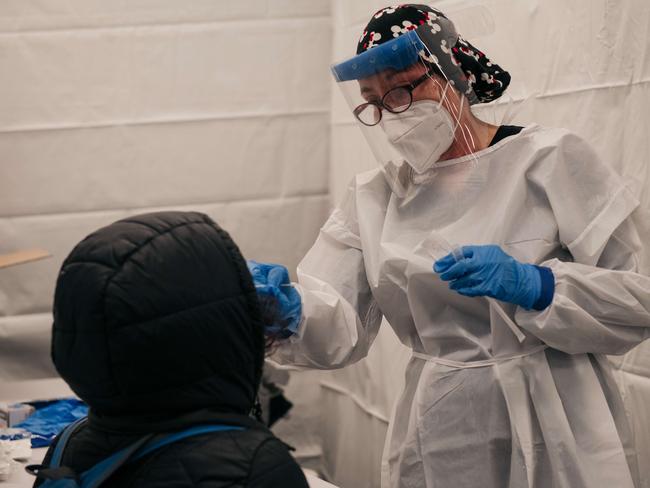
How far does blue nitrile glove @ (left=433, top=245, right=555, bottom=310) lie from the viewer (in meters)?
1.39

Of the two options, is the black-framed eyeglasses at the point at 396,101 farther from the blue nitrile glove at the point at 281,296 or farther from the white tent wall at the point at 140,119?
the white tent wall at the point at 140,119

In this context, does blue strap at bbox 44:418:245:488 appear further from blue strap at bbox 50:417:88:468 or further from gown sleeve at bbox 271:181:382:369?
gown sleeve at bbox 271:181:382:369

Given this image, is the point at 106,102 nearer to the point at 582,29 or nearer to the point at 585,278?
the point at 582,29

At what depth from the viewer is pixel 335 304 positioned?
5.22 ft

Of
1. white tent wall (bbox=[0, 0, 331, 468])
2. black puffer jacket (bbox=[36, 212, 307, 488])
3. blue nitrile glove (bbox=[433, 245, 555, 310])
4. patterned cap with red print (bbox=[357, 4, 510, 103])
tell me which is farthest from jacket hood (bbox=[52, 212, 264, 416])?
white tent wall (bbox=[0, 0, 331, 468])

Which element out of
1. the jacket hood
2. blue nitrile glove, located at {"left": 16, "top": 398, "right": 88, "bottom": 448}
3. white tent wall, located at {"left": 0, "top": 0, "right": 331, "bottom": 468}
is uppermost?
the jacket hood

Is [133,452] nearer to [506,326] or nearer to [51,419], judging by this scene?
[506,326]

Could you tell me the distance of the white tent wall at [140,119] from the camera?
124 inches

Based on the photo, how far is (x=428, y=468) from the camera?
158 centimetres

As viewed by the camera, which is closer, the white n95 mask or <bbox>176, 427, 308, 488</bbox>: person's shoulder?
<bbox>176, 427, 308, 488</bbox>: person's shoulder

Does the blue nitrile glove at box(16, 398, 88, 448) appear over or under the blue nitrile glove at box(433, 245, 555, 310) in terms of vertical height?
under

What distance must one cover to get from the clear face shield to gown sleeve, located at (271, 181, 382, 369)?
15cm

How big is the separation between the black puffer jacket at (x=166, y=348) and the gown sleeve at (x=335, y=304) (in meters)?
0.65

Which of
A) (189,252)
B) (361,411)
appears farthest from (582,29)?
(361,411)
